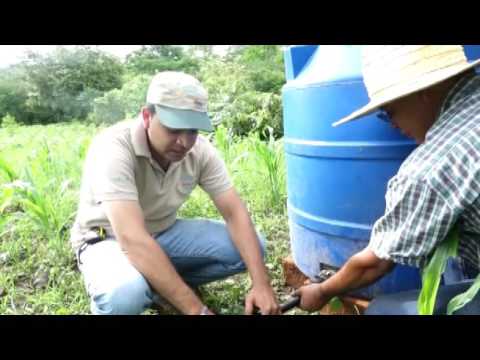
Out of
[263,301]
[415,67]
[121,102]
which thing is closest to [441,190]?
[415,67]

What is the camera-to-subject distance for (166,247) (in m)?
1.84

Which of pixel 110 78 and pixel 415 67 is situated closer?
pixel 415 67

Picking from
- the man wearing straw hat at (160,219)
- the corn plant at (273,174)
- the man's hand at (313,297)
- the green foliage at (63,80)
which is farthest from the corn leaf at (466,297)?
the green foliage at (63,80)

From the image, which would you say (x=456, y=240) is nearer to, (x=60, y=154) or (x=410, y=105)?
(x=410, y=105)

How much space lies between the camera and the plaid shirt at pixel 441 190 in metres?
0.88

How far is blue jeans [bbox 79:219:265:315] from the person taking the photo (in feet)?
4.86

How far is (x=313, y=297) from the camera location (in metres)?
1.36

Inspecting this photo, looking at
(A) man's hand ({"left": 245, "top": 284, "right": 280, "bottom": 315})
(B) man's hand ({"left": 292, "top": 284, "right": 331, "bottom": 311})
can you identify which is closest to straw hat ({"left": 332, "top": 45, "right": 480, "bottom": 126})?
(B) man's hand ({"left": 292, "top": 284, "right": 331, "bottom": 311})

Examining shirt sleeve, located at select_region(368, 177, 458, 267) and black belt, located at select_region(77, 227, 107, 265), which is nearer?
shirt sleeve, located at select_region(368, 177, 458, 267)

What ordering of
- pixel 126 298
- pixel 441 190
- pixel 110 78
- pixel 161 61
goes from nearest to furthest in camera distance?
1. pixel 441 190
2. pixel 126 298
3. pixel 161 61
4. pixel 110 78

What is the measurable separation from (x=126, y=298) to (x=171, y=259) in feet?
1.33

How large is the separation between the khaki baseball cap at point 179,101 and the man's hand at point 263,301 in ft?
1.99

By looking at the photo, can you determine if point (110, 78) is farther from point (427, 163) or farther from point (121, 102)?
point (427, 163)

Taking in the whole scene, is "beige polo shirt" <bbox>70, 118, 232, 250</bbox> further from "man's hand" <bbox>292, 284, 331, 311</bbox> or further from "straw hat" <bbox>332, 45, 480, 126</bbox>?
"straw hat" <bbox>332, 45, 480, 126</bbox>
